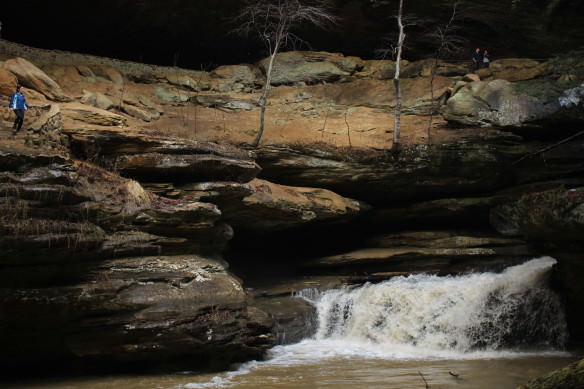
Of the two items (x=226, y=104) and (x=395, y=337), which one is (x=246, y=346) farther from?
(x=226, y=104)

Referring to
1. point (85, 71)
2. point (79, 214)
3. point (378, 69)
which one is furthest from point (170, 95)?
point (79, 214)

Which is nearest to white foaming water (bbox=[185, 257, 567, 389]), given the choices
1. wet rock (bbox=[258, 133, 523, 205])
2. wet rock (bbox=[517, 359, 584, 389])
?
wet rock (bbox=[258, 133, 523, 205])

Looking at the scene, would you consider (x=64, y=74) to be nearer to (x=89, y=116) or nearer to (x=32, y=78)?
(x=32, y=78)

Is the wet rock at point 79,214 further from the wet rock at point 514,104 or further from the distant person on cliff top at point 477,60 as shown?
the distant person on cliff top at point 477,60

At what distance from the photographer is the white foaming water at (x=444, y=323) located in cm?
1198

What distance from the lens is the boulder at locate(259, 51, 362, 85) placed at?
26.1 metres

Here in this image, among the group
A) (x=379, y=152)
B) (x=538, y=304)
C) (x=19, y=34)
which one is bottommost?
(x=538, y=304)

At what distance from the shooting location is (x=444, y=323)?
1271cm

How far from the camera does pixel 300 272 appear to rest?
62.5 ft

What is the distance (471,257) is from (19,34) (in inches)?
870

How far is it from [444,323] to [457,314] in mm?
429

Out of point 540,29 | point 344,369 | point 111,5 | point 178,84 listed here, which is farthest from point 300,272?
point 540,29

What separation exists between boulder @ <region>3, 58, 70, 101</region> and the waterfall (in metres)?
11.3

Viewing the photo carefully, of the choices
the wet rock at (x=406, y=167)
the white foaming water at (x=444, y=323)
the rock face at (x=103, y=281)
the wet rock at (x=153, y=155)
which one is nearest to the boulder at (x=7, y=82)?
the wet rock at (x=153, y=155)
